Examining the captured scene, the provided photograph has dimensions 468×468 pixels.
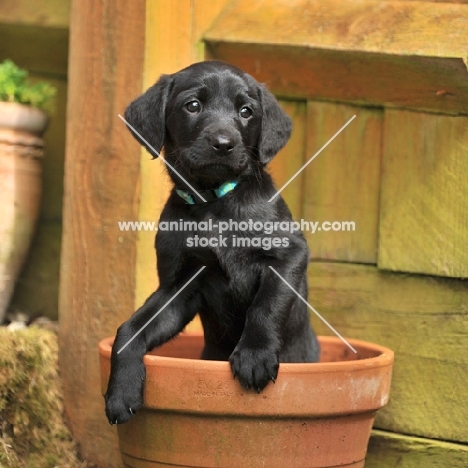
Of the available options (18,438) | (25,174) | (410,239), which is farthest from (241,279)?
(25,174)

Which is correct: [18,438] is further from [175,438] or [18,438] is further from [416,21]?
[416,21]

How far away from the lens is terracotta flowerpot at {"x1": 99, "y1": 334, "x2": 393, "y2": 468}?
7.41 feet

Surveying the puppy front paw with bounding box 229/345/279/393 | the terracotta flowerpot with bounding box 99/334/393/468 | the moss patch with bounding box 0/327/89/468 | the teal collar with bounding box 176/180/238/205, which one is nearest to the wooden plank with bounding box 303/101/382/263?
the teal collar with bounding box 176/180/238/205

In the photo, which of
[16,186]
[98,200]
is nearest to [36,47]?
[16,186]

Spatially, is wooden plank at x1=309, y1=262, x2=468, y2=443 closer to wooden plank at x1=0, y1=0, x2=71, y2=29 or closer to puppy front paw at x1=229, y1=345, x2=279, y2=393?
puppy front paw at x1=229, y1=345, x2=279, y2=393

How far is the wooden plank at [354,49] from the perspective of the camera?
2.80m

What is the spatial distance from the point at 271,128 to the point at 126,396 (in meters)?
0.95

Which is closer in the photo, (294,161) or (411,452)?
(411,452)

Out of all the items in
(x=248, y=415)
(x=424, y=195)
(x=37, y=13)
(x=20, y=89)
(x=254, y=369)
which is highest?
(x=37, y=13)

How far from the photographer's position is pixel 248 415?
2266mm

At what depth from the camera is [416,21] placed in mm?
2881

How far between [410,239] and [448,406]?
22.5 inches

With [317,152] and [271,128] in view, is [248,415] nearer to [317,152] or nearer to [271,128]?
[271,128]

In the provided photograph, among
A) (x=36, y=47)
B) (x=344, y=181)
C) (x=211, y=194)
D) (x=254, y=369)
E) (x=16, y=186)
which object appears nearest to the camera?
(x=254, y=369)
